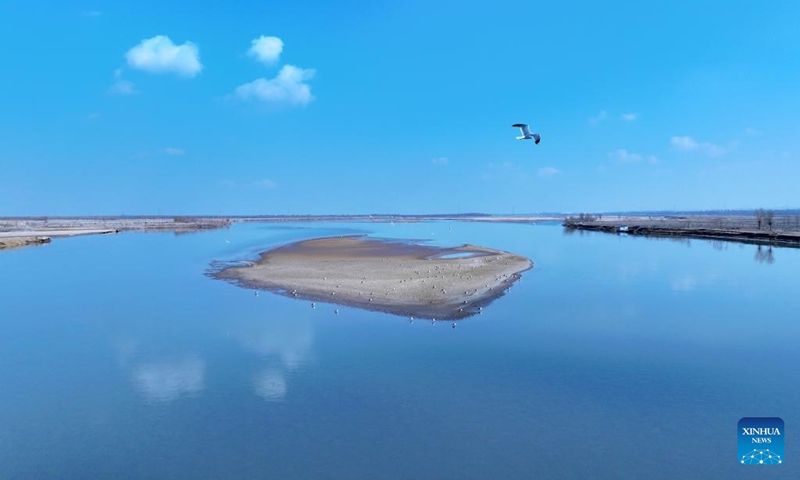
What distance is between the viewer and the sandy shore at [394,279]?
21.5 m

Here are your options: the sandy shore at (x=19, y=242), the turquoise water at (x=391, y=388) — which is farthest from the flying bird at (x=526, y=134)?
the sandy shore at (x=19, y=242)

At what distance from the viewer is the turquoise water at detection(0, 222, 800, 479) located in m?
8.78

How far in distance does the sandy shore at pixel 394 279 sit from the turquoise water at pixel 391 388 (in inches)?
60.0

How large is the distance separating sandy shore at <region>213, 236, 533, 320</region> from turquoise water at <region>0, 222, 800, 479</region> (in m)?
1.52

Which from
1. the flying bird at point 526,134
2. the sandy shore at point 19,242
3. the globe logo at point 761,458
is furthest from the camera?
the sandy shore at point 19,242

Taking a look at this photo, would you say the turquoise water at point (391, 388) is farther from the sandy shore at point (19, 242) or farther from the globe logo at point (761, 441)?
the sandy shore at point (19, 242)

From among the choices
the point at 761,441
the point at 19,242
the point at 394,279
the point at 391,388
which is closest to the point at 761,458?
the point at 761,441

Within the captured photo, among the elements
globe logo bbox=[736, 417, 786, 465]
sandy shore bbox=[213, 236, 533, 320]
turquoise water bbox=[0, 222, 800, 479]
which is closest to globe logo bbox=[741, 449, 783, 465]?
globe logo bbox=[736, 417, 786, 465]

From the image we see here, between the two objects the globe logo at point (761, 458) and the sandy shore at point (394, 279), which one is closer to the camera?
the globe logo at point (761, 458)

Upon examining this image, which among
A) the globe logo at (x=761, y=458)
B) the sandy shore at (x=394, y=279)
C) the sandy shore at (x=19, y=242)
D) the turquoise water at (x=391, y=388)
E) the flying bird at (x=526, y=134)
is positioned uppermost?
the flying bird at (x=526, y=134)

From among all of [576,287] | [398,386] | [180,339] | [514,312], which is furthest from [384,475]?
[576,287]

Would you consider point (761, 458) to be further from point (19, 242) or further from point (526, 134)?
point (19, 242)

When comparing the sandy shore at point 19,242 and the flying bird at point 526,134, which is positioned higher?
the flying bird at point 526,134

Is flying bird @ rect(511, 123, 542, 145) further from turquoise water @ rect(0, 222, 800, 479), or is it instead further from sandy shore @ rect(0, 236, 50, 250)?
sandy shore @ rect(0, 236, 50, 250)
